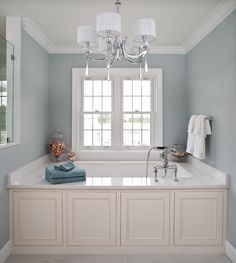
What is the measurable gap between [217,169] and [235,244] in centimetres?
78

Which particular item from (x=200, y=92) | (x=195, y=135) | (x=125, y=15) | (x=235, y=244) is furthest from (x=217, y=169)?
(x=125, y=15)

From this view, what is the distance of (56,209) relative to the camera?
2.83 meters

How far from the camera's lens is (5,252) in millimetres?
2730

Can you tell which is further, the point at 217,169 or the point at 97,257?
the point at 217,169

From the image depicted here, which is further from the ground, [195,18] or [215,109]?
[195,18]

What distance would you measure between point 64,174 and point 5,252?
94cm

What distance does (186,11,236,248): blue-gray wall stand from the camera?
2.68 metres

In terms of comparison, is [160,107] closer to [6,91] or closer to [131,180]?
[131,180]

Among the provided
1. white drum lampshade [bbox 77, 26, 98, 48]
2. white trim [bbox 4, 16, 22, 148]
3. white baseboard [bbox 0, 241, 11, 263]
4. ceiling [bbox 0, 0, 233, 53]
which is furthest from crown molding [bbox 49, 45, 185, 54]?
white baseboard [bbox 0, 241, 11, 263]

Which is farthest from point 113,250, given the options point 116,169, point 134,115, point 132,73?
point 132,73

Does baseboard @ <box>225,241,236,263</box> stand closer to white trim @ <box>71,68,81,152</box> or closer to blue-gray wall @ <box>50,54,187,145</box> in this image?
blue-gray wall @ <box>50,54,187,145</box>

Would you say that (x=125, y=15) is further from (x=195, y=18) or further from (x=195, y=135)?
(x=195, y=135)

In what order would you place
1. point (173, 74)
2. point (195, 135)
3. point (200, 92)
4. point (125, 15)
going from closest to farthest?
point (125, 15)
point (195, 135)
point (200, 92)
point (173, 74)

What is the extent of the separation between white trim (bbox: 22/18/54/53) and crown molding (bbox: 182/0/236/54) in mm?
1996
